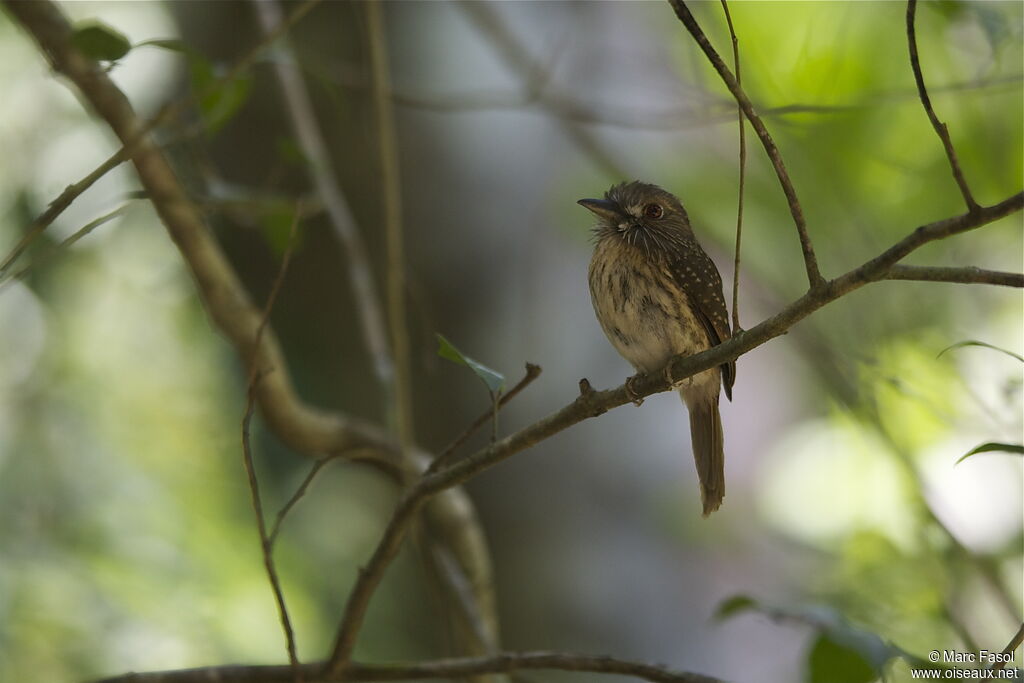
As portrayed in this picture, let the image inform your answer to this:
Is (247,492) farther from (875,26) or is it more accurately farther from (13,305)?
(875,26)

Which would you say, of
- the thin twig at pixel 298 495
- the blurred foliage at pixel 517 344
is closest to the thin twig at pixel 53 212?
the thin twig at pixel 298 495

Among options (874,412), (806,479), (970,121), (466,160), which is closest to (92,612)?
(466,160)

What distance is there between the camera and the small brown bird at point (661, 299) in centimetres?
232

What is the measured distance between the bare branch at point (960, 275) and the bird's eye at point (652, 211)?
1361 millimetres

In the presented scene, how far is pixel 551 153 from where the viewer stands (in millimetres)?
4004

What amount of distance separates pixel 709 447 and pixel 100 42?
158cm

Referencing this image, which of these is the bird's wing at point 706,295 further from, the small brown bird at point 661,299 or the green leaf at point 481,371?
the green leaf at point 481,371

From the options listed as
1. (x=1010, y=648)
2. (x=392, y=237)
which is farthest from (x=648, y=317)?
(x=1010, y=648)

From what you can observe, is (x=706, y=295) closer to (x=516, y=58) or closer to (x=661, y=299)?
(x=661, y=299)

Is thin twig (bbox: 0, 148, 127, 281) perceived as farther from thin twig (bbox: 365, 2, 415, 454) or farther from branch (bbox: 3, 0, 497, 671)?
thin twig (bbox: 365, 2, 415, 454)

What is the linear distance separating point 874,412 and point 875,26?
1.48 m

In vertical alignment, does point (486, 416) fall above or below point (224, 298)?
below

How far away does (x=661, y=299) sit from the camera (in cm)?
234

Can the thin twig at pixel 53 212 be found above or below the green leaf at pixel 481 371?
above
